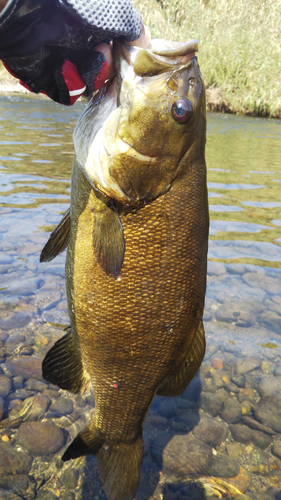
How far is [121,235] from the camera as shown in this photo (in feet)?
6.30

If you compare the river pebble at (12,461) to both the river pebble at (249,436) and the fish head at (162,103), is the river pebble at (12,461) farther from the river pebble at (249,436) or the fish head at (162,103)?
the fish head at (162,103)

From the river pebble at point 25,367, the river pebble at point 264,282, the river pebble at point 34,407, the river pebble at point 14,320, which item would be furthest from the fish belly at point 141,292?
the river pebble at point 264,282

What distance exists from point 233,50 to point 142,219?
18.2m

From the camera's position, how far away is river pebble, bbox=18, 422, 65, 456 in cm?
266

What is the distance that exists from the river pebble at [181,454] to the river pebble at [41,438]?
0.63 m

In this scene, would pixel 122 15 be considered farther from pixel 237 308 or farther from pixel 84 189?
pixel 237 308

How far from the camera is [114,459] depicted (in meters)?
2.30

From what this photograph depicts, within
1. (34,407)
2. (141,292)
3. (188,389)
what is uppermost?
(141,292)

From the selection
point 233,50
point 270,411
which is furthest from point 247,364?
point 233,50

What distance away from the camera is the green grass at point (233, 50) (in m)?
17.4

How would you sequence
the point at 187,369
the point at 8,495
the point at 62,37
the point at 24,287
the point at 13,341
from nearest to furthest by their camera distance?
the point at 62,37 → the point at 187,369 → the point at 8,495 → the point at 13,341 → the point at 24,287

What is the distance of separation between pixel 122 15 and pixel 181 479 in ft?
8.49

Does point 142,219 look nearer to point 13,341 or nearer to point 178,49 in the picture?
point 178,49

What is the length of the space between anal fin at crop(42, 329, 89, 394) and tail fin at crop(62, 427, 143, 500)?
0.25 metres
